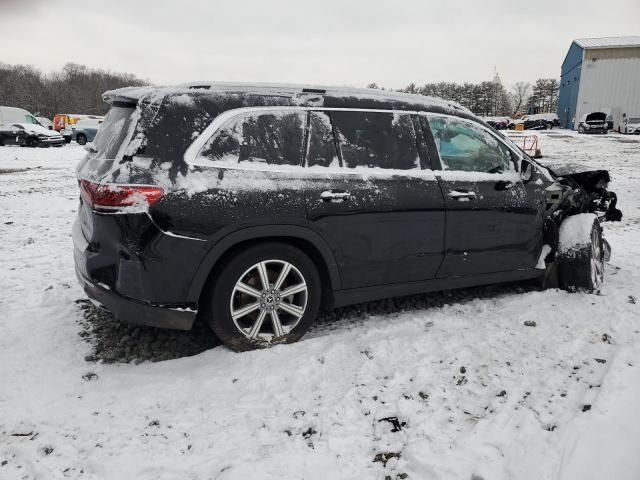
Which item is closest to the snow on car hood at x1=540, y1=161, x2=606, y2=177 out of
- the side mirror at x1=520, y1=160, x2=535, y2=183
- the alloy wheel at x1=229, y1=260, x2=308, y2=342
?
the side mirror at x1=520, y1=160, x2=535, y2=183

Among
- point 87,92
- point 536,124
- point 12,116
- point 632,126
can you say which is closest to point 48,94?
point 87,92

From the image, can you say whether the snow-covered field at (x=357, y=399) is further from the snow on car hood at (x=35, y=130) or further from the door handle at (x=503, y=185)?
the snow on car hood at (x=35, y=130)

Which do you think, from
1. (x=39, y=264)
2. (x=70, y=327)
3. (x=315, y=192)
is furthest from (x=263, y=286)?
(x=39, y=264)

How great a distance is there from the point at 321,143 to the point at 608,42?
52.6 meters

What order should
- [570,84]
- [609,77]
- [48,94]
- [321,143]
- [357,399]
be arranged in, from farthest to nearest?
[48,94]
[570,84]
[609,77]
[321,143]
[357,399]

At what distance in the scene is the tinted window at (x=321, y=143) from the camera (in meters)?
3.48

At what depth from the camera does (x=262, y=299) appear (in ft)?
11.1

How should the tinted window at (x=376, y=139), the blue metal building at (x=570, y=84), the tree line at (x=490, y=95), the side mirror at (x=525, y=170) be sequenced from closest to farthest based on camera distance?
the tinted window at (x=376, y=139)
the side mirror at (x=525, y=170)
the blue metal building at (x=570, y=84)
the tree line at (x=490, y=95)

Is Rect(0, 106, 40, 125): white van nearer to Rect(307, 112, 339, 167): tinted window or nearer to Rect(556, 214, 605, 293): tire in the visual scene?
Rect(307, 112, 339, 167): tinted window

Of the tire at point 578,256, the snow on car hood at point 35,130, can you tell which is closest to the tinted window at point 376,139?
the tire at point 578,256

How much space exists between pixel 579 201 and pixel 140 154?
172 inches

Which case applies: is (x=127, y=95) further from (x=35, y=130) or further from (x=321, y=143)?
(x=35, y=130)

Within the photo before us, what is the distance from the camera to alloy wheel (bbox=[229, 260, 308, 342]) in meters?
3.33

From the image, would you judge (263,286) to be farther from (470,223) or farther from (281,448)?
(470,223)
